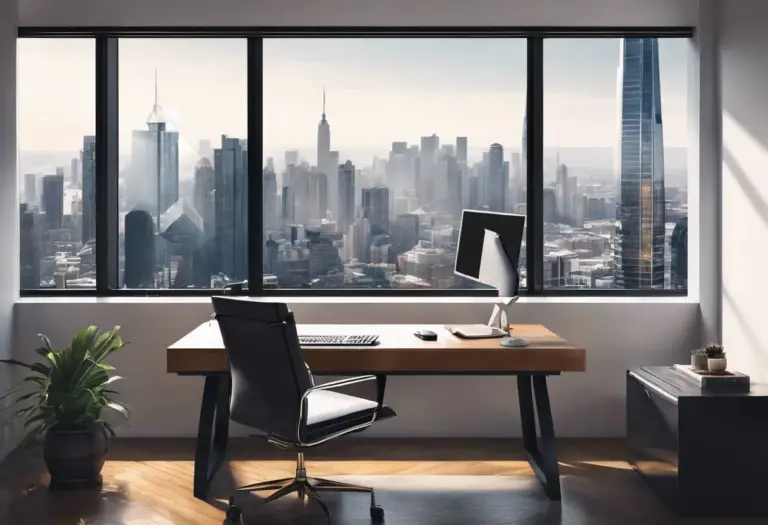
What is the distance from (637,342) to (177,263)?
285 centimetres

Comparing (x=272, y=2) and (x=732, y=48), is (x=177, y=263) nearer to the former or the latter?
(x=272, y=2)

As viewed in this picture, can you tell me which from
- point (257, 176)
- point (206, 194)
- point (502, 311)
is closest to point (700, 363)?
point (502, 311)

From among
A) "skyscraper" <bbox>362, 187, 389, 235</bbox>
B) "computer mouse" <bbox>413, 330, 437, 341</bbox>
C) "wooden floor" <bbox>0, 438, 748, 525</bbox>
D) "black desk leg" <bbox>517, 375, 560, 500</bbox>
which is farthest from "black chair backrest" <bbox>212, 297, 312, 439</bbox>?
"skyscraper" <bbox>362, 187, 389, 235</bbox>

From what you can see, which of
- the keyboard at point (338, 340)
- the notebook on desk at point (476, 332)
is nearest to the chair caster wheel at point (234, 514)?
the keyboard at point (338, 340)

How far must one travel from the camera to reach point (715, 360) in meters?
4.39

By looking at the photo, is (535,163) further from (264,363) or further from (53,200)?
(53,200)

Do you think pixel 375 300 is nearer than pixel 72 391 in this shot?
No

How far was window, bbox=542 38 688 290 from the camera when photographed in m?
5.64

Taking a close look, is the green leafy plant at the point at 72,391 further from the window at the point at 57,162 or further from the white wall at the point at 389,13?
the white wall at the point at 389,13

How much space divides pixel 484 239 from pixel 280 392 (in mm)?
1555

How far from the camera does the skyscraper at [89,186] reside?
5.62 m

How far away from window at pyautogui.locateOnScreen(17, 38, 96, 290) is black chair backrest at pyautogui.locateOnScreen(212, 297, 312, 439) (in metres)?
2.08

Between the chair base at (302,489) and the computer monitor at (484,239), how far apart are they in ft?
4.10

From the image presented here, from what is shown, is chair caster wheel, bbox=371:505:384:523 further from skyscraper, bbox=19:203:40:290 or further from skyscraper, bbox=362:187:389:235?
skyscraper, bbox=19:203:40:290
